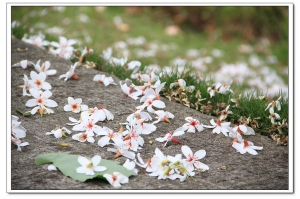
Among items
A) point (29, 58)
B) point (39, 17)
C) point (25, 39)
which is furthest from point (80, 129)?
point (39, 17)

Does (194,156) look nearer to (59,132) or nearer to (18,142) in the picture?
(59,132)

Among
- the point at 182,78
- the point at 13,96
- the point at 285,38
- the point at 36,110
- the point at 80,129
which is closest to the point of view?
the point at 80,129

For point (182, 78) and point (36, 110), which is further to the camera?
point (182, 78)

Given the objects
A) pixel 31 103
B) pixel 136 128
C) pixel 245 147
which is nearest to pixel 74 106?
pixel 31 103

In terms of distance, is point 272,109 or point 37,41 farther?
point 37,41

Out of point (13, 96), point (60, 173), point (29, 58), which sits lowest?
point (60, 173)

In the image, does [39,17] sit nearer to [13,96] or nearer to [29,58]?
[29,58]
